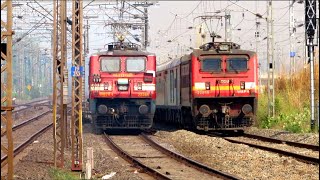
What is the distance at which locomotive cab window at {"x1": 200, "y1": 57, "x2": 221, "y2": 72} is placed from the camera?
23141mm

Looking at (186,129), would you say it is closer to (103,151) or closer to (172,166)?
(103,151)

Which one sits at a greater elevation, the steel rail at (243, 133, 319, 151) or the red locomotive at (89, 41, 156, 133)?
the red locomotive at (89, 41, 156, 133)

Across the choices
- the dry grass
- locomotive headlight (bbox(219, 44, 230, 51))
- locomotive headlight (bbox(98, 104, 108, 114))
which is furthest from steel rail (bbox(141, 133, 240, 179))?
the dry grass

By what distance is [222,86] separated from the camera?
908 inches

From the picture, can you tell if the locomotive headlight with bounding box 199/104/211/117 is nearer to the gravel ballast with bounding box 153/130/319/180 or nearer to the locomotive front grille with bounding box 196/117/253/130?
the locomotive front grille with bounding box 196/117/253/130

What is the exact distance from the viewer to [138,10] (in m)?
39.2

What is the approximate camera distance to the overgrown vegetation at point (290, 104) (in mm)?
26922

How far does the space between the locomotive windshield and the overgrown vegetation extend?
177 inches

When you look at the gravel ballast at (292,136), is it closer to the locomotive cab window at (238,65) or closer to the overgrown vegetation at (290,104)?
the overgrown vegetation at (290,104)

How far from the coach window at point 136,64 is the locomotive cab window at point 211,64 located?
9.12ft

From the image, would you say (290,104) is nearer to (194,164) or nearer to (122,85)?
(122,85)

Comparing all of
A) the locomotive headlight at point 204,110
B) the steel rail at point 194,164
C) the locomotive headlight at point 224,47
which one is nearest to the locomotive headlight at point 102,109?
the steel rail at point 194,164

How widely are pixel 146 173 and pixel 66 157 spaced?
3.98m

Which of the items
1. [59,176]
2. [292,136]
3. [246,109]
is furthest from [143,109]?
[59,176]
